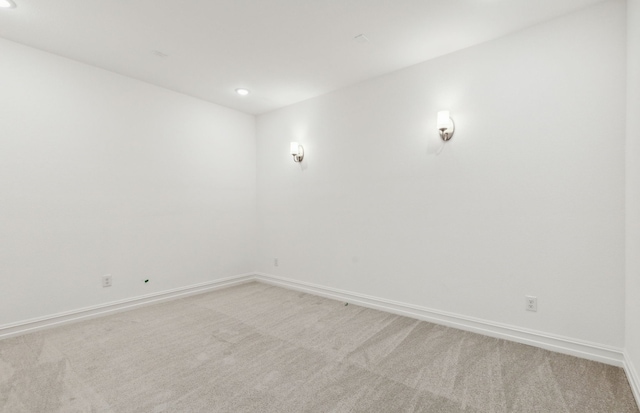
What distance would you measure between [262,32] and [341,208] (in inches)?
80.5

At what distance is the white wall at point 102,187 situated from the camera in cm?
270

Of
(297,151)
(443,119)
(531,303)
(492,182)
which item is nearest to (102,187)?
(297,151)

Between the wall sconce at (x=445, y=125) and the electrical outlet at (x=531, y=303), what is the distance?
1.53 meters

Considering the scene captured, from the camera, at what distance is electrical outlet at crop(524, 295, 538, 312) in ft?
7.87

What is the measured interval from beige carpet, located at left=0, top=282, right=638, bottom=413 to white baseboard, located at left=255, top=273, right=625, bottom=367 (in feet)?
0.30

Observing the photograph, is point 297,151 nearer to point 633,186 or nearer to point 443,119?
point 443,119

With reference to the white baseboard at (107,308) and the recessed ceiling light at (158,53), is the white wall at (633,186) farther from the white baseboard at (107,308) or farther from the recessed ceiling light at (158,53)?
the white baseboard at (107,308)

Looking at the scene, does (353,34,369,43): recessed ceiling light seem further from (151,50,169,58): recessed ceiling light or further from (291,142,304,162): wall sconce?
(151,50,169,58): recessed ceiling light

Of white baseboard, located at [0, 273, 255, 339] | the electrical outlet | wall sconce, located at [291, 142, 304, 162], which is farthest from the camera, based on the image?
wall sconce, located at [291, 142, 304, 162]

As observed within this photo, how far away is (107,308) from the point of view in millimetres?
3203

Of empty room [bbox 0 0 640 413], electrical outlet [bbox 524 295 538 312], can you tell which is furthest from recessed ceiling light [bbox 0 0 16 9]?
electrical outlet [bbox 524 295 538 312]

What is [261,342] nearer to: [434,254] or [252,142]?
[434,254]

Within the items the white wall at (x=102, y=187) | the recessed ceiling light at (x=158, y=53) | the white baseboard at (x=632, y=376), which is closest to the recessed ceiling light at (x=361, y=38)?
the recessed ceiling light at (x=158, y=53)

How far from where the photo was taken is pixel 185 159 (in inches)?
155
